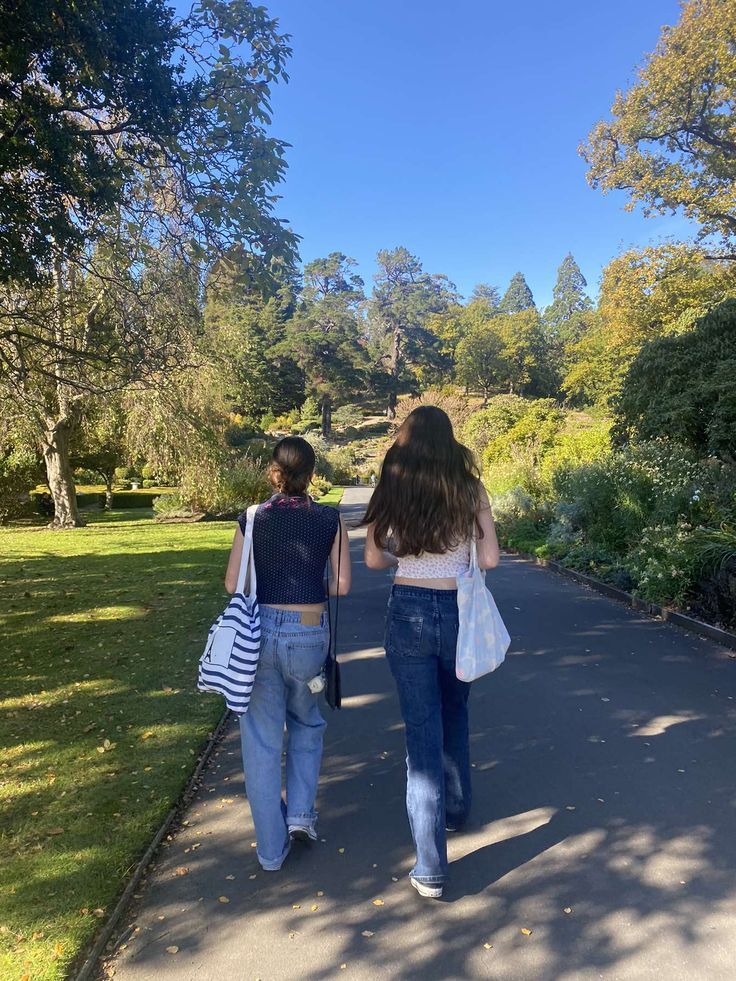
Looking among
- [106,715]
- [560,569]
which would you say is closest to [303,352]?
[560,569]

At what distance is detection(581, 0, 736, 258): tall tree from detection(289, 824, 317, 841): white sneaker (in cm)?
2463

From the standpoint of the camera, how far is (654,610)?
7.74 meters

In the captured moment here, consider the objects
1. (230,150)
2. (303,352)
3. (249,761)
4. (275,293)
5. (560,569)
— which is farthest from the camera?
(303,352)

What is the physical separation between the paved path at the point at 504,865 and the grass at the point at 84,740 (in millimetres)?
244

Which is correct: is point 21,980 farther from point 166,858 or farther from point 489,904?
point 489,904

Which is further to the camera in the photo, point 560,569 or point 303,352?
point 303,352

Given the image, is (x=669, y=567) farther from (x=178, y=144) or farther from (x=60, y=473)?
(x=60, y=473)

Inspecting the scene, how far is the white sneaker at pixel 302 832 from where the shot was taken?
3018mm

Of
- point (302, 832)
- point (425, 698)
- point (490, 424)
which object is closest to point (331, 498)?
point (490, 424)

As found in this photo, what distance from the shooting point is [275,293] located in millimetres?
7199

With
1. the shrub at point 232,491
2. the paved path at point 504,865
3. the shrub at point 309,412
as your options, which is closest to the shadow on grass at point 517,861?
the paved path at point 504,865

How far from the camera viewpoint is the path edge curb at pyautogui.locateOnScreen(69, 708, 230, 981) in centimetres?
229

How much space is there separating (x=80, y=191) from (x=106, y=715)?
4.43 meters

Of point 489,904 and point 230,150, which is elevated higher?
point 230,150
